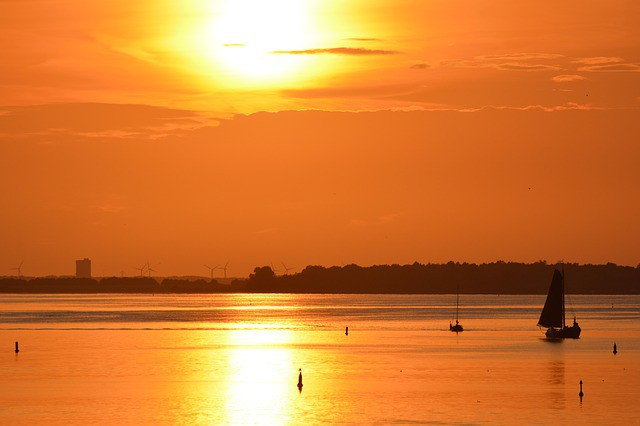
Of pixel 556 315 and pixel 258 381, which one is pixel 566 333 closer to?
pixel 556 315

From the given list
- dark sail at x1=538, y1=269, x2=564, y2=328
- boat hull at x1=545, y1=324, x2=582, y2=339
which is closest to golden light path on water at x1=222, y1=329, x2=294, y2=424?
boat hull at x1=545, y1=324, x2=582, y2=339

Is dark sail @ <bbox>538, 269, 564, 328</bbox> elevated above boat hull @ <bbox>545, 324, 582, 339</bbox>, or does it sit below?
above

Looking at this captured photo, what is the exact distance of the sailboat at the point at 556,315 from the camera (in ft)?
493

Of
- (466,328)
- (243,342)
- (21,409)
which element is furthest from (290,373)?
A: (466,328)

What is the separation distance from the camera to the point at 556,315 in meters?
155

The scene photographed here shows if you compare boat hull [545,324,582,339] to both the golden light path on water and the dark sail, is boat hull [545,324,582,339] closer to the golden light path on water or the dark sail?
the dark sail

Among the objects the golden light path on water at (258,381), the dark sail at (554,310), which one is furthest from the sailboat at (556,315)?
the golden light path on water at (258,381)

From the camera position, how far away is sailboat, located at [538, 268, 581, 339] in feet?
493

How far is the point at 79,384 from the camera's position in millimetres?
92812

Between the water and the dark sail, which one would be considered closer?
the water

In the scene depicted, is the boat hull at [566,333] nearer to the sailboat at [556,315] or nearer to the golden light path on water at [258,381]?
the sailboat at [556,315]

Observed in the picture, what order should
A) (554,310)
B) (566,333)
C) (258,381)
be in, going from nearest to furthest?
1. (258,381)
2. (566,333)
3. (554,310)

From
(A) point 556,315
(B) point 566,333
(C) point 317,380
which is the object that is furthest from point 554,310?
(C) point 317,380

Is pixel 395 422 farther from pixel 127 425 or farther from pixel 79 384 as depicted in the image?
pixel 79 384
